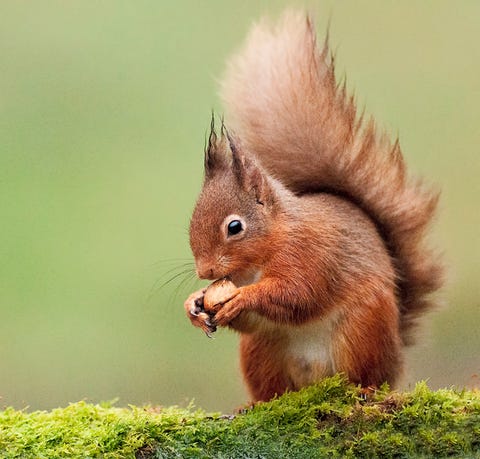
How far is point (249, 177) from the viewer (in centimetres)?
263

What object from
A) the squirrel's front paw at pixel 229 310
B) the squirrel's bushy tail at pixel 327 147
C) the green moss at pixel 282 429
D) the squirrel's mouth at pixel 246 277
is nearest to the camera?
the green moss at pixel 282 429

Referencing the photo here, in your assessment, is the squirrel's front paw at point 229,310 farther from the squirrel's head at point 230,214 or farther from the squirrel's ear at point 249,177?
the squirrel's ear at point 249,177

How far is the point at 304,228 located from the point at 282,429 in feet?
1.87

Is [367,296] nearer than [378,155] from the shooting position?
Yes

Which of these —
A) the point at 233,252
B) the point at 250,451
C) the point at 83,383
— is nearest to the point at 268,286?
the point at 233,252

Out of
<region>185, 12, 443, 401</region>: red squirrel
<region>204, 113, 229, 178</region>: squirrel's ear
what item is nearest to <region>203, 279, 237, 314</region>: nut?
<region>185, 12, 443, 401</region>: red squirrel

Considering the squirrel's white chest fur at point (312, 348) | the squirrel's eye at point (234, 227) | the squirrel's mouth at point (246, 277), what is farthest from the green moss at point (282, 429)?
the squirrel's eye at point (234, 227)

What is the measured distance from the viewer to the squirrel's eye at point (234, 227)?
8.38 ft

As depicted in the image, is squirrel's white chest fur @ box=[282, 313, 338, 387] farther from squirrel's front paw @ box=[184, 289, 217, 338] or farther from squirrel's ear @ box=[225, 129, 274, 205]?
squirrel's ear @ box=[225, 129, 274, 205]

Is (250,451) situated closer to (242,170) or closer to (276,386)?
(276,386)

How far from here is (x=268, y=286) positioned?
254 centimetres

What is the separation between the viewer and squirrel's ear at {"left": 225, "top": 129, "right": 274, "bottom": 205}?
262cm

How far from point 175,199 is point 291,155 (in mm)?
1966

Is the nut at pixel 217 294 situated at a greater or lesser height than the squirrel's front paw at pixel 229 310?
greater
